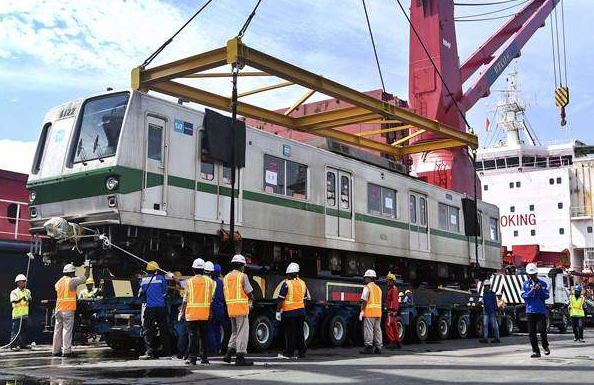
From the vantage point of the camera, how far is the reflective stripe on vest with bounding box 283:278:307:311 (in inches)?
437

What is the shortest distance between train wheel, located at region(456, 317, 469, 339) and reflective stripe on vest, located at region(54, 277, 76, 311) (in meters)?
11.7

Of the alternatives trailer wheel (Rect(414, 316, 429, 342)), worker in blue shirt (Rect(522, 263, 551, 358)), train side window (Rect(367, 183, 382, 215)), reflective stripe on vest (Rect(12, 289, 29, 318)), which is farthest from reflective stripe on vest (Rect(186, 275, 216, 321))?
trailer wheel (Rect(414, 316, 429, 342))

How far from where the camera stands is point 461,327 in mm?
18969

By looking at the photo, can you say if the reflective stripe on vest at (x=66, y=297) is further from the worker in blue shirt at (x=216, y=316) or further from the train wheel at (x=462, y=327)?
the train wheel at (x=462, y=327)

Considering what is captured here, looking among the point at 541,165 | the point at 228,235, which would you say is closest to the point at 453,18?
the point at 228,235

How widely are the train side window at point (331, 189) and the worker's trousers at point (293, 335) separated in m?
4.38

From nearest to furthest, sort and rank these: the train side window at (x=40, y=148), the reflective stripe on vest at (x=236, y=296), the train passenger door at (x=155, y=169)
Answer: the reflective stripe on vest at (x=236, y=296) → the train passenger door at (x=155, y=169) → the train side window at (x=40, y=148)

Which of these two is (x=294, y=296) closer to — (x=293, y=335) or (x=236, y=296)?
(x=293, y=335)

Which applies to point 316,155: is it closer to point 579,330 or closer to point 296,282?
point 296,282

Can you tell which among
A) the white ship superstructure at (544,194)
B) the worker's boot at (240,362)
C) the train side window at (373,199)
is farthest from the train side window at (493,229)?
the white ship superstructure at (544,194)

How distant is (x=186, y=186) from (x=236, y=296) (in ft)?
8.63

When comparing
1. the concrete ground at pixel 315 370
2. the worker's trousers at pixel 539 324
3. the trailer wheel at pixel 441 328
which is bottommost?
the concrete ground at pixel 315 370

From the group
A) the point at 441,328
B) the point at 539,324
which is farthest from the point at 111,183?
the point at 441,328

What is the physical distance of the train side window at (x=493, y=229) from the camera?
74.7 ft
